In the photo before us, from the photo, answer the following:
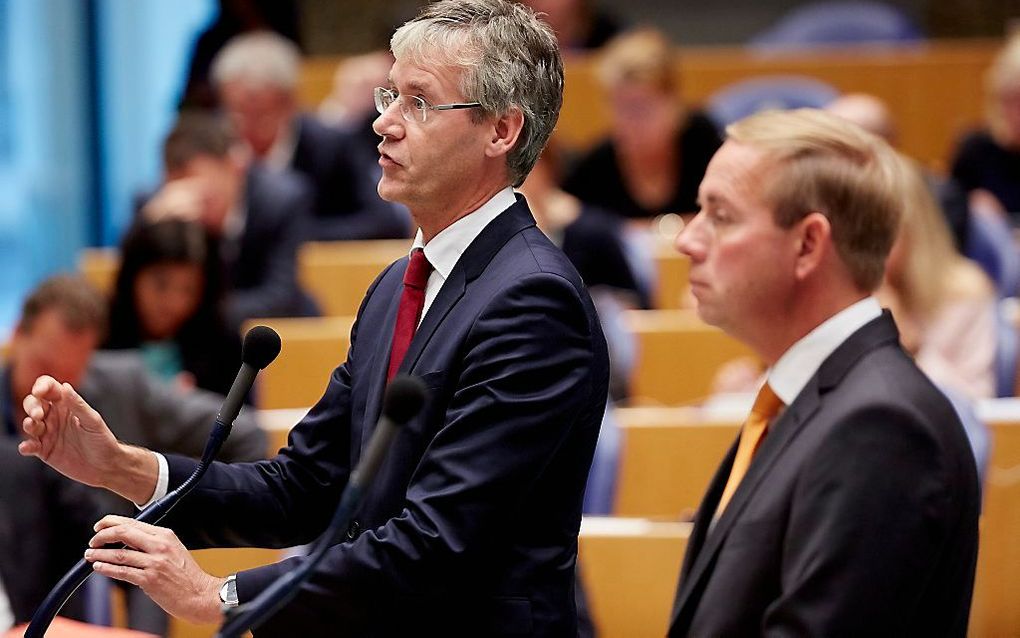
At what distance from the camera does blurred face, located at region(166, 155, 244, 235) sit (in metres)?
5.30

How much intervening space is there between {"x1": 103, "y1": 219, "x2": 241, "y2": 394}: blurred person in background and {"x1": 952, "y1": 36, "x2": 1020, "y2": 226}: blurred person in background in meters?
3.17

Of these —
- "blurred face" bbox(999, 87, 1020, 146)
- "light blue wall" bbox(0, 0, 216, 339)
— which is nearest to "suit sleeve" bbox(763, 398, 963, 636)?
"blurred face" bbox(999, 87, 1020, 146)

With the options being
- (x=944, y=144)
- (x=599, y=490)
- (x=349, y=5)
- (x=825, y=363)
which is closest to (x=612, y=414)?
(x=599, y=490)

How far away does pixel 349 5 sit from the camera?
8633mm

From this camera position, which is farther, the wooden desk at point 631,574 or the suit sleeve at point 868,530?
the wooden desk at point 631,574

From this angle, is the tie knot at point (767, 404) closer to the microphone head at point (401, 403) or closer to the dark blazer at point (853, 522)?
the dark blazer at point (853, 522)

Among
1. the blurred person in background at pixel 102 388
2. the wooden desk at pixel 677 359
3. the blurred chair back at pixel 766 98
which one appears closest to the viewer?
the blurred person in background at pixel 102 388

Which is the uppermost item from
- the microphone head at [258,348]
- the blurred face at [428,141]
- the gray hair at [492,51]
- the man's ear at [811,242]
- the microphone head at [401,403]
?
the gray hair at [492,51]

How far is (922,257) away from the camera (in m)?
3.81

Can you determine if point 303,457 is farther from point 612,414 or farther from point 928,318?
point 928,318

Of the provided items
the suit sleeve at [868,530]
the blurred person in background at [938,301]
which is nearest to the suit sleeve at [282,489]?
the suit sleeve at [868,530]

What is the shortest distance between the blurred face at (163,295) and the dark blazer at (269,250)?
2.57 feet

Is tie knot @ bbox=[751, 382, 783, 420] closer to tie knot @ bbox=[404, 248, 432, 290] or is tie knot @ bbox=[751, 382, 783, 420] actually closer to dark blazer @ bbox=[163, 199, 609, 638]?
dark blazer @ bbox=[163, 199, 609, 638]

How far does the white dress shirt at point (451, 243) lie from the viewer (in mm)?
1756
